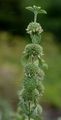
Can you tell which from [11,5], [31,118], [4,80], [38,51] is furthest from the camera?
[11,5]

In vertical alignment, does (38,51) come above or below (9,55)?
below

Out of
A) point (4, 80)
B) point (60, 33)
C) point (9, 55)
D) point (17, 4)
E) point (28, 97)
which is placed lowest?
point (28, 97)

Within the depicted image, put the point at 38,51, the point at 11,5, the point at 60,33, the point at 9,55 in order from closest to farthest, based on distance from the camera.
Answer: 1. the point at 38,51
2. the point at 9,55
3. the point at 60,33
4. the point at 11,5

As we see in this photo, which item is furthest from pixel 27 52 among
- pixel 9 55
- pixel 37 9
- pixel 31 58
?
pixel 9 55

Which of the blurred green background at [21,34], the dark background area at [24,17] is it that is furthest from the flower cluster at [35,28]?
the dark background area at [24,17]

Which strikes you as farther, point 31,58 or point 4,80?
point 4,80

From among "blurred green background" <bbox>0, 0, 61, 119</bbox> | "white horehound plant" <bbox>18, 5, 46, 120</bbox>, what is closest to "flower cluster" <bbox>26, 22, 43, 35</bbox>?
"white horehound plant" <bbox>18, 5, 46, 120</bbox>

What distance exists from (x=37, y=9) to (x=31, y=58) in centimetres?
29

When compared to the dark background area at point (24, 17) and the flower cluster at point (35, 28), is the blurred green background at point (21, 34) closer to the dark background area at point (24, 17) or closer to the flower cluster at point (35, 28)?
the dark background area at point (24, 17)

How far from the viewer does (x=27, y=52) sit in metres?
3.51

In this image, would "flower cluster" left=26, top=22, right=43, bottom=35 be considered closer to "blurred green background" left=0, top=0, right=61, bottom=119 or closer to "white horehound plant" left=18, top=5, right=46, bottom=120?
"white horehound plant" left=18, top=5, right=46, bottom=120

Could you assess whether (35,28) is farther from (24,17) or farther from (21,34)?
(21,34)

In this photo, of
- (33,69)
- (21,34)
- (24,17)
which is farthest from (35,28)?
(21,34)

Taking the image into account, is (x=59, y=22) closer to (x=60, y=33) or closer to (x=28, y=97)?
(x=60, y=33)
